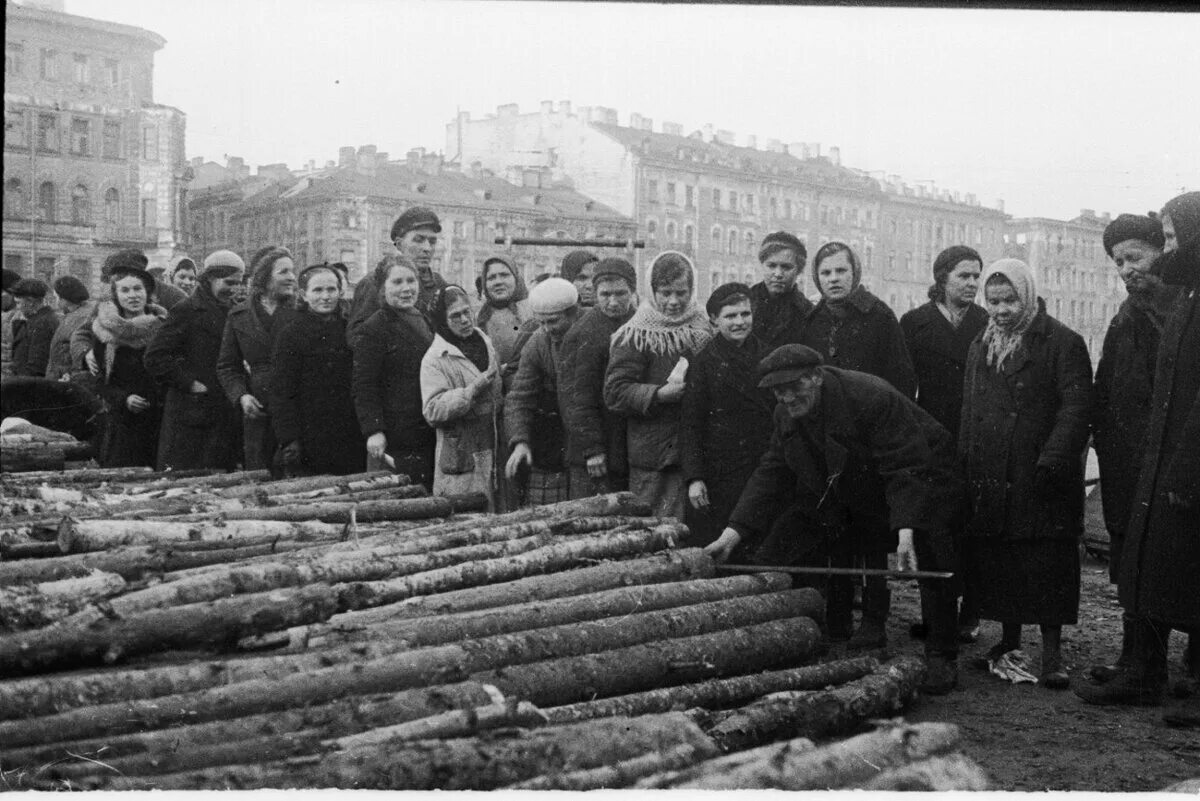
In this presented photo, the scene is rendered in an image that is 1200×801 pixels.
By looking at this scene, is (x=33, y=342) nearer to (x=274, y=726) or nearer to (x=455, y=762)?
(x=274, y=726)

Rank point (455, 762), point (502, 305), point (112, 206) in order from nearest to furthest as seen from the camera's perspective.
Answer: point (455, 762)
point (112, 206)
point (502, 305)

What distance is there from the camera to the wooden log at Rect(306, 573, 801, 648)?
13.6ft

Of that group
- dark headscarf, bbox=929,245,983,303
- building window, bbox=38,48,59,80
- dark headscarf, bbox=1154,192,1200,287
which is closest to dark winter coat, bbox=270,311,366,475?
building window, bbox=38,48,59,80

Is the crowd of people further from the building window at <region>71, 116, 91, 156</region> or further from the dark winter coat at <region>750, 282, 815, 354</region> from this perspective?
the building window at <region>71, 116, 91, 156</region>

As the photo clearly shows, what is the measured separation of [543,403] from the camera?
20.8 feet

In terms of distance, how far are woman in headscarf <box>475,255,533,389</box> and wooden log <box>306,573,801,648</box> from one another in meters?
2.23

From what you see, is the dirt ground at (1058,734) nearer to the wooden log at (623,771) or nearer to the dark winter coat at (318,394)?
the wooden log at (623,771)

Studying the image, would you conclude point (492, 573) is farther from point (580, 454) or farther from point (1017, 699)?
point (1017, 699)

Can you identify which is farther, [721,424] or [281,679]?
[721,424]

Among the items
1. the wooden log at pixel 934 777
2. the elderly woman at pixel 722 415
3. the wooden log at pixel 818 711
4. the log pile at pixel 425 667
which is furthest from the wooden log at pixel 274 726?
the elderly woman at pixel 722 415

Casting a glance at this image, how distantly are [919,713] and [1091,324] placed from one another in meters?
1.70

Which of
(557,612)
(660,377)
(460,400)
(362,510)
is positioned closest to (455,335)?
(460,400)

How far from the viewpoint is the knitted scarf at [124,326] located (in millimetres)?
7094

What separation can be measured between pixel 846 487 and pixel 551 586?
1390 mm
